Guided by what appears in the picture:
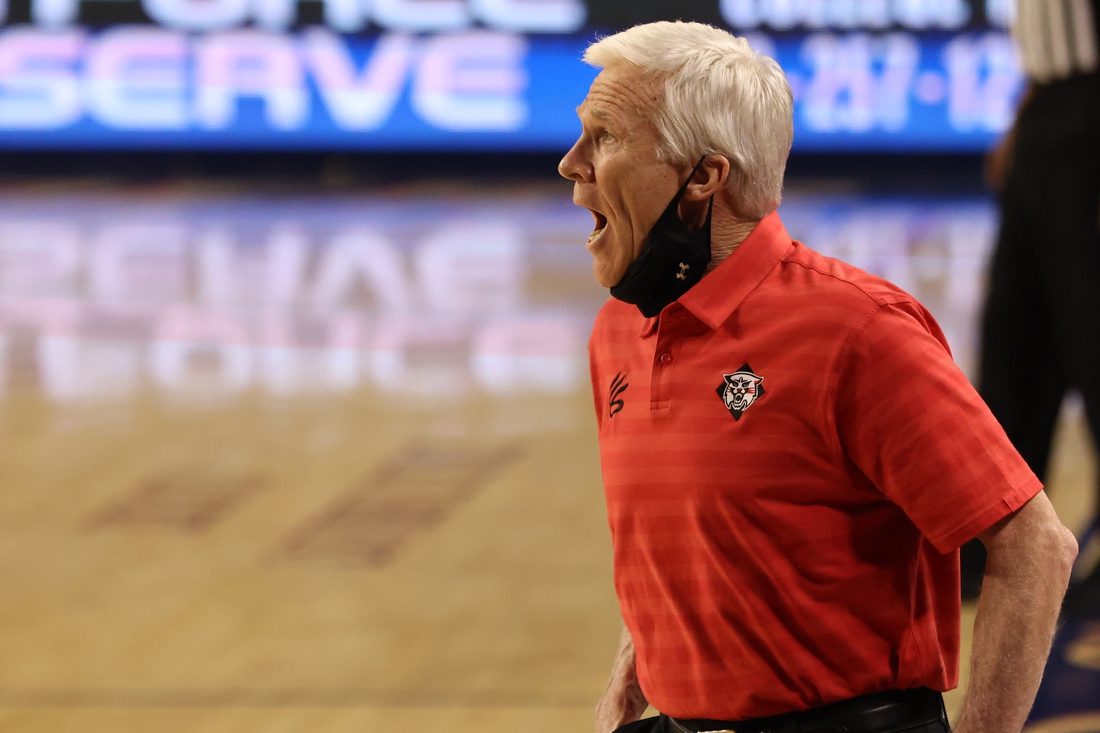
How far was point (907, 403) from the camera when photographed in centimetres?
125

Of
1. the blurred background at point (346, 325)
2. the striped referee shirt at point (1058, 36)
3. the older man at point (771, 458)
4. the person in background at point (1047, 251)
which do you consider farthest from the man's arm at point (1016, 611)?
the striped referee shirt at point (1058, 36)

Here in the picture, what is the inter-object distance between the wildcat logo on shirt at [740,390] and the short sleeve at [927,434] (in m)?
0.08

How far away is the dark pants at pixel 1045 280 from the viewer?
320cm

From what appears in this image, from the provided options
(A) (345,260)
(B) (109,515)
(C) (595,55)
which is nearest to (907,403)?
(C) (595,55)

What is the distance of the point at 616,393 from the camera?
4.91ft

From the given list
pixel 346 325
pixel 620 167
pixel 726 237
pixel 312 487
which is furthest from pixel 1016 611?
pixel 346 325

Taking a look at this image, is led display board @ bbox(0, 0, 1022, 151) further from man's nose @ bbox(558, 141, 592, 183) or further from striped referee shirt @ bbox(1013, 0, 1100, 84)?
man's nose @ bbox(558, 141, 592, 183)

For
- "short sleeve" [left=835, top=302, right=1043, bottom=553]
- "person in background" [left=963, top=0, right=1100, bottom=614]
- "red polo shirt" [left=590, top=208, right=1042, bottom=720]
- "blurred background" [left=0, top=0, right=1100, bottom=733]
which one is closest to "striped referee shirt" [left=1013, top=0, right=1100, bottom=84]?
"person in background" [left=963, top=0, right=1100, bottom=614]

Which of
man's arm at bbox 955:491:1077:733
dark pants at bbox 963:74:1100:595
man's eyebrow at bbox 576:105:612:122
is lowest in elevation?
dark pants at bbox 963:74:1100:595

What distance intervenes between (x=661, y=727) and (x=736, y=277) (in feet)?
1.56

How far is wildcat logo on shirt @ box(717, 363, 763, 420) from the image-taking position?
132cm

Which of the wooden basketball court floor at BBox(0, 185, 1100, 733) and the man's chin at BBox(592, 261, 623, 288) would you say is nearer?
the man's chin at BBox(592, 261, 623, 288)

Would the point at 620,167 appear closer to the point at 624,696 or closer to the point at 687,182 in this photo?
the point at 687,182

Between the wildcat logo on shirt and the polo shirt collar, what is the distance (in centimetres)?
6
